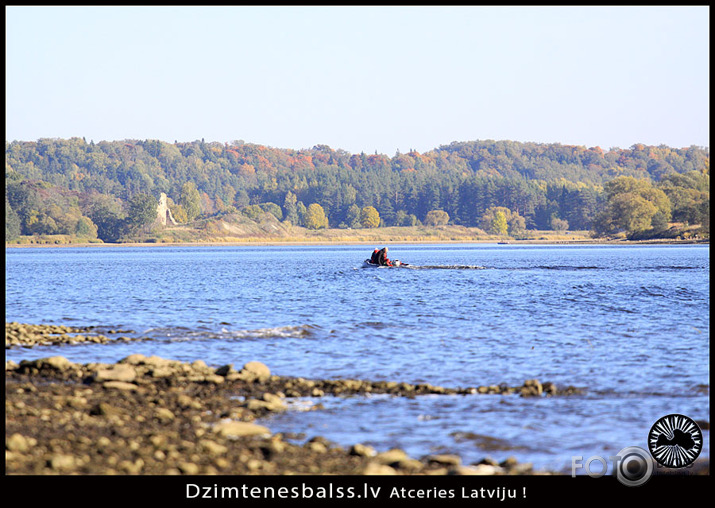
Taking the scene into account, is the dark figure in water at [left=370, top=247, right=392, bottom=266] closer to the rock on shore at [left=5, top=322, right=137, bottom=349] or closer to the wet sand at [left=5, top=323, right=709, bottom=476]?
the rock on shore at [left=5, top=322, right=137, bottom=349]

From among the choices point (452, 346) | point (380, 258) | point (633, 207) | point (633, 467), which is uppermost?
point (633, 207)

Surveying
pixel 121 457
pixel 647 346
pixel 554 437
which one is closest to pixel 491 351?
pixel 647 346

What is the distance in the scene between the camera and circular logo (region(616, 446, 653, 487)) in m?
11.8

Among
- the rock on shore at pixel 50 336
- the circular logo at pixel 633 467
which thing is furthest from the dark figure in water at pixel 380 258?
the circular logo at pixel 633 467

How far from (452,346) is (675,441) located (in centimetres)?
1210

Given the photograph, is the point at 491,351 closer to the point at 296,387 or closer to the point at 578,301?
the point at 296,387

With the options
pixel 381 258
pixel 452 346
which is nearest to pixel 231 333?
pixel 452 346

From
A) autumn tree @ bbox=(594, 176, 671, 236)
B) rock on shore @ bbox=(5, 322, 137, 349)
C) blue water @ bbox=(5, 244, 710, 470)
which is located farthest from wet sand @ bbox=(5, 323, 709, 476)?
autumn tree @ bbox=(594, 176, 671, 236)

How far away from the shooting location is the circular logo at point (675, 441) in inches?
493

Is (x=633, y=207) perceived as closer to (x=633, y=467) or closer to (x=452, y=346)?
(x=452, y=346)

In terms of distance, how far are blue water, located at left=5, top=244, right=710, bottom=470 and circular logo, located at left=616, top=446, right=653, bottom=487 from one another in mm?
335

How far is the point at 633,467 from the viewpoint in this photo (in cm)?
1226
